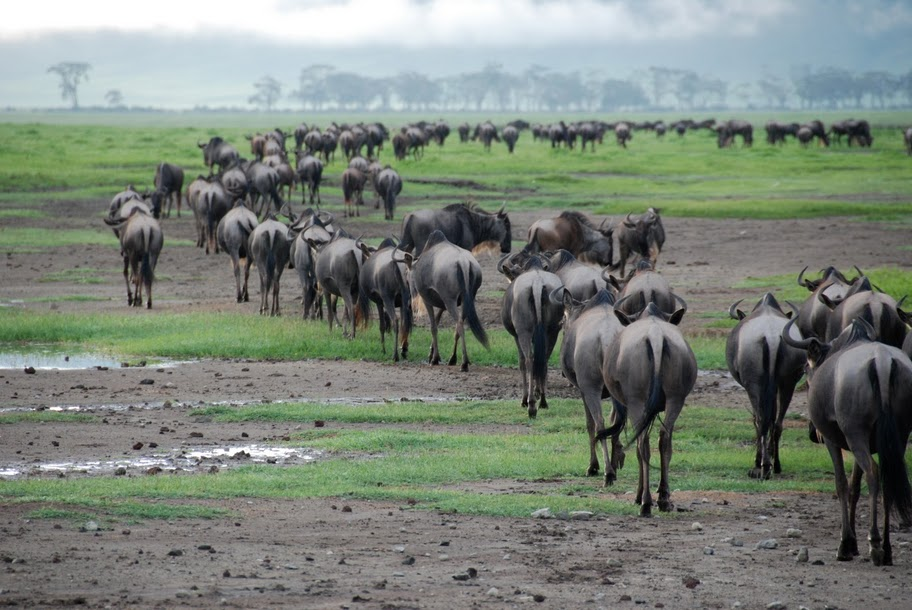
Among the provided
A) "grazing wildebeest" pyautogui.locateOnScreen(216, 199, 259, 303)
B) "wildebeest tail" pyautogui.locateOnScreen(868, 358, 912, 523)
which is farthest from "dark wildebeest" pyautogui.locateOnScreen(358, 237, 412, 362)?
"wildebeest tail" pyautogui.locateOnScreen(868, 358, 912, 523)

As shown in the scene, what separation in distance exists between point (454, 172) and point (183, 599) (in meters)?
46.3

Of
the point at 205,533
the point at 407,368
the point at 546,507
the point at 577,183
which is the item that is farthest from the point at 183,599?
the point at 577,183

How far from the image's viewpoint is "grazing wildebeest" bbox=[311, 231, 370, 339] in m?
17.7

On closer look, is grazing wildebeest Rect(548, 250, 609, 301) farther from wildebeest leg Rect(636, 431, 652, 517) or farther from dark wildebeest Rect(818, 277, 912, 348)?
wildebeest leg Rect(636, 431, 652, 517)

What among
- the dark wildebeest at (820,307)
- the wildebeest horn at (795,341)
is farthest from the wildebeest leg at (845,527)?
the dark wildebeest at (820,307)

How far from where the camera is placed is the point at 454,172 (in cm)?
5228

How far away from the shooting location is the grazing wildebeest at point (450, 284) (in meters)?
15.5

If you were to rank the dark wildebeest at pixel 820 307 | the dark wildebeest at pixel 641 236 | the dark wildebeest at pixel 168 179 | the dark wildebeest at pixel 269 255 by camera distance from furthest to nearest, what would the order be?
the dark wildebeest at pixel 168 179 → the dark wildebeest at pixel 641 236 → the dark wildebeest at pixel 269 255 → the dark wildebeest at pixel 820 307

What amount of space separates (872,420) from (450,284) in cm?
844

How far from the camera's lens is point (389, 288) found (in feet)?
55.0

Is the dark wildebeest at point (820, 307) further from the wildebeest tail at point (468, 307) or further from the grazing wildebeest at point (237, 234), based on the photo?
the grazing wildebeest at point (237, 234)

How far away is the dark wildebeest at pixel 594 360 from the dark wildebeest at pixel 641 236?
13388 mm

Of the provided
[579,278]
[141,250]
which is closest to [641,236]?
[141,250]

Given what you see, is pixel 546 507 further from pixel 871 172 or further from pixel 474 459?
pixel 871 172
